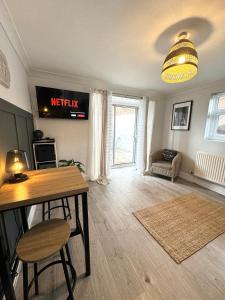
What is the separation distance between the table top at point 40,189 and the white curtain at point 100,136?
188cm

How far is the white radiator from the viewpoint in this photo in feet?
8.83

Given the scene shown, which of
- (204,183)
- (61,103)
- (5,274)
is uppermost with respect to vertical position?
(61,103)

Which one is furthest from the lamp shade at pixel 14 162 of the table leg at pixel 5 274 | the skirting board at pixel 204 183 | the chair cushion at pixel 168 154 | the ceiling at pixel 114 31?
the skirting board at pixel 204 183

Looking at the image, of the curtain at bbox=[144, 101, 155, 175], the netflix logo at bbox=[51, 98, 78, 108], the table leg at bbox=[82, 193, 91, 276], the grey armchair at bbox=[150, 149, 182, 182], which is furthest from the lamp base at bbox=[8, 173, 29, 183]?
the curtain at bbox=[144, 101, 155, 175]

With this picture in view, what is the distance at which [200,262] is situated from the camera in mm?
1377

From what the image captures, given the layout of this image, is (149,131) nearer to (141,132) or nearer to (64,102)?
(141,132)

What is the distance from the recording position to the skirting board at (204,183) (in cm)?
281

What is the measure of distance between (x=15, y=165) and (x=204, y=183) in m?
3.68

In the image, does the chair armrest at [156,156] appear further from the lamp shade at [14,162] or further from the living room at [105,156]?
the lamp shade at [14,162]

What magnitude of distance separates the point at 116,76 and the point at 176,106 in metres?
1.97

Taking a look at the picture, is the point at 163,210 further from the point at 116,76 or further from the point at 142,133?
the point at 116,76

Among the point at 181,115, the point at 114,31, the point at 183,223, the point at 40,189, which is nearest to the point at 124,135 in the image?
the point at 181,115

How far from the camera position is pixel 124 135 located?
4.51 meters

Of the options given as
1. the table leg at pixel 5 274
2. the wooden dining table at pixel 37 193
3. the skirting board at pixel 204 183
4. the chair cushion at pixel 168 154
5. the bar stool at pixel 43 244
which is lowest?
the skirting board at pixel 204 183
